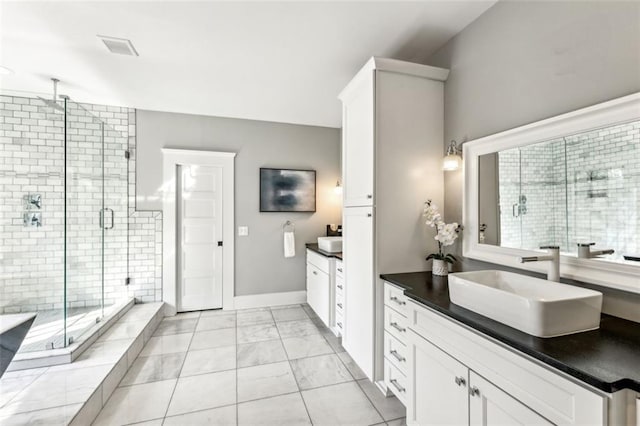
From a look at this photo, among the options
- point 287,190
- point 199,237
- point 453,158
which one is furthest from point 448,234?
point 199,237

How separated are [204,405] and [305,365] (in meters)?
0.85

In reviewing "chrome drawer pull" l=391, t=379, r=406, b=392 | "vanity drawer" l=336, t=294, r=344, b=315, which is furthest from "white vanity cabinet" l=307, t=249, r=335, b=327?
"chrome drawer pull" l=391, t=379, r=406, b=392

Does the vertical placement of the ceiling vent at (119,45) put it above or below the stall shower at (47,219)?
above

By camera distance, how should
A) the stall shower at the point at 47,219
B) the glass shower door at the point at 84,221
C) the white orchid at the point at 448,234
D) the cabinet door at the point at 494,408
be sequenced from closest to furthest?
the cabinet door at the point at 494,408 < the white orchid at the point at 448,234 < the stall shower at the point at 47,219 < the glass shower door at the point at 84,221

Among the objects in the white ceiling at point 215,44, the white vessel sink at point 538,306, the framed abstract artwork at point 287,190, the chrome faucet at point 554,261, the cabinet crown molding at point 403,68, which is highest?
the white ceiling at point 215,44

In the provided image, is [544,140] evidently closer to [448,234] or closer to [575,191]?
[575,191]

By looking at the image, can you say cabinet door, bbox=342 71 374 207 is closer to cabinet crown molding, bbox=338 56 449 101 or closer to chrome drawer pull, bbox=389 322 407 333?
cabinet crown molding, bbox=338 56 449 101

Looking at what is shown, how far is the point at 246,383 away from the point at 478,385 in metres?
1.76

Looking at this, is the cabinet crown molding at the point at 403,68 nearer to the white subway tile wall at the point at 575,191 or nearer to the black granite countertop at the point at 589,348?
the white subway tile wall at the point at 575,191

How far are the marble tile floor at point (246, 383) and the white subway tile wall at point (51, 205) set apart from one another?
3.38 feet

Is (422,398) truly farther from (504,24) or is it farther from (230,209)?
(230,209)

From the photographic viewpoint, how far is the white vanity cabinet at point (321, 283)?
Answer: 9.90ft

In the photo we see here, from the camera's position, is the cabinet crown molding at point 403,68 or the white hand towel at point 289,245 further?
the white hand towel at point 289,245

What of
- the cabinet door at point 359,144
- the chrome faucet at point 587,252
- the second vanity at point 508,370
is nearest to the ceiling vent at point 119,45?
the cabinet door at point 359,144
